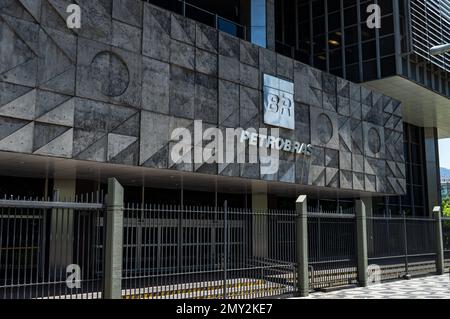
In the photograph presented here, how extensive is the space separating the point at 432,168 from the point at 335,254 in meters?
27.8

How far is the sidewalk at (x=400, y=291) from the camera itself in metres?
16.7

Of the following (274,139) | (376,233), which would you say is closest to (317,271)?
(376,233)

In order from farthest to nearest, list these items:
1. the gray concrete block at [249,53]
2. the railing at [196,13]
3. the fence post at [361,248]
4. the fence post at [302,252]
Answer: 1. the gray concrete block at [249,53]
2. the railing at [196,13]
3. the fence post at [361,248]
4. the fence post at [302,252]

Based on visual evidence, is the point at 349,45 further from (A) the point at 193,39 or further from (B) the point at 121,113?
(B) the point at 121,113

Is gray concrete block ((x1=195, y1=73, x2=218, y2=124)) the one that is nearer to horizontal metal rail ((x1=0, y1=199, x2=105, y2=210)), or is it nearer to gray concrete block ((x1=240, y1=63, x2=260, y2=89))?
gray concrete block ((x1=240, y1=63, x2=260, y2=89))

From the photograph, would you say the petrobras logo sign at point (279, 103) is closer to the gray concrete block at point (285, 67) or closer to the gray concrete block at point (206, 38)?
the gray concrete block at point (285, 67)

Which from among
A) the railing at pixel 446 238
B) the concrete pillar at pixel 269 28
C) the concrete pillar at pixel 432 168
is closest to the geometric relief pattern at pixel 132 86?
the concrete pillar at pixel 269 28

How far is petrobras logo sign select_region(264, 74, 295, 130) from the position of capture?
21.8m

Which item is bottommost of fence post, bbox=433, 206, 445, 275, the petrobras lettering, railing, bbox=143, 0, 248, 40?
fence post, bbox=433, 206, 445, 275

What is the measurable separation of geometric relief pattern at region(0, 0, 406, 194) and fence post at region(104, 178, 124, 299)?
3.35 m

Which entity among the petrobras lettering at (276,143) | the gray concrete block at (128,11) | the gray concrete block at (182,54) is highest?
the gray concrete block at (128,11)

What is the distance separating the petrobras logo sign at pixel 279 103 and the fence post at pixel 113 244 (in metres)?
10.4

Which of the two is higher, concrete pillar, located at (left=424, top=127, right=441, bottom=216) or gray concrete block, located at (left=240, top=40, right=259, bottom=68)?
gray concrete block, located at (left=240, top=40, right=259, bottom=68)

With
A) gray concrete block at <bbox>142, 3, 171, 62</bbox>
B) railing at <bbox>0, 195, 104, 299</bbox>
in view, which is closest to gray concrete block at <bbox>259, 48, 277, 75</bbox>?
gray concrete block at <bbox>142, 3, 171, 62</bbox>
